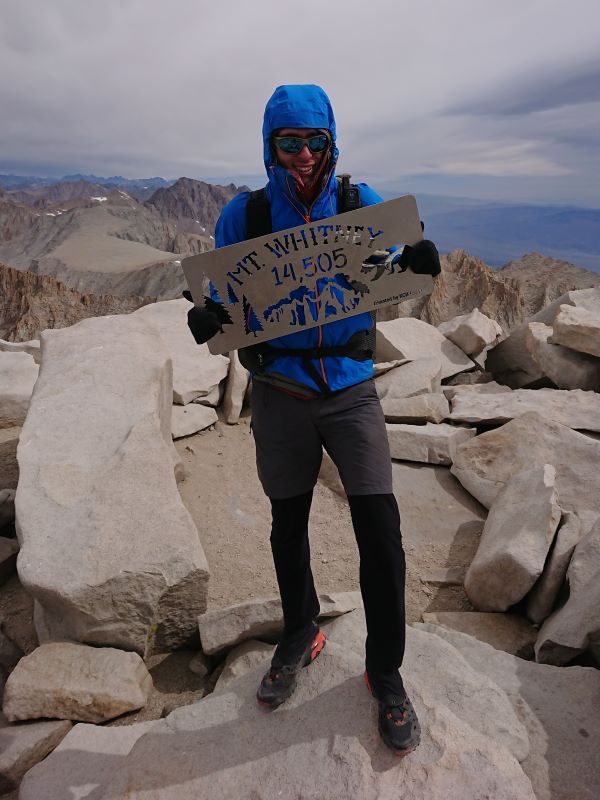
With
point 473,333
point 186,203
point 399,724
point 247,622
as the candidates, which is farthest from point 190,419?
point 186,203

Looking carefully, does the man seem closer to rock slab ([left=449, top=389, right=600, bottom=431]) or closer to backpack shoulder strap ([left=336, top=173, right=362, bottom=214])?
backpack shoulder strap ([left=336, top=173, right=362, bottom=214])

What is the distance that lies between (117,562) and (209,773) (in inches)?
57.8

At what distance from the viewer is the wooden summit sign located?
102 inches

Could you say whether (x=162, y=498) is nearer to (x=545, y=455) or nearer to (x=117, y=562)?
(x=117, y=562)

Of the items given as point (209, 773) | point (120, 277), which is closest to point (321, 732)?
point (209, 773)

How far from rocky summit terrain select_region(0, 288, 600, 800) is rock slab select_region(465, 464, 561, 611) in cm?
2

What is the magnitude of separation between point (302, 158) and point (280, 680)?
7.97 ft

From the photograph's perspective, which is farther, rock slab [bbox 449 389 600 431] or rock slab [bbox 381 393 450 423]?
rock slab [bbox 381 393 450 423]

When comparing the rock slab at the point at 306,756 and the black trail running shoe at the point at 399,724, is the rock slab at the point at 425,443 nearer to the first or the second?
the rock slab at the point at 306,756

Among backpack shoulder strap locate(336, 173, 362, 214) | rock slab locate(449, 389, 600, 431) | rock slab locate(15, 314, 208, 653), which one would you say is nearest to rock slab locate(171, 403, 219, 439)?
rock slab locate(15, 314, 208, 653)

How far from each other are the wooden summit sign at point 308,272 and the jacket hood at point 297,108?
398 mm

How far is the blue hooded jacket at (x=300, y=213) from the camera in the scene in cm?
243

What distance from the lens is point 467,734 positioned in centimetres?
237

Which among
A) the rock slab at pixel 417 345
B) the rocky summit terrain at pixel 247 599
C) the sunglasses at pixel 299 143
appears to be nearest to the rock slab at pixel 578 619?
the rocky summit terrain at pixel 247 599
